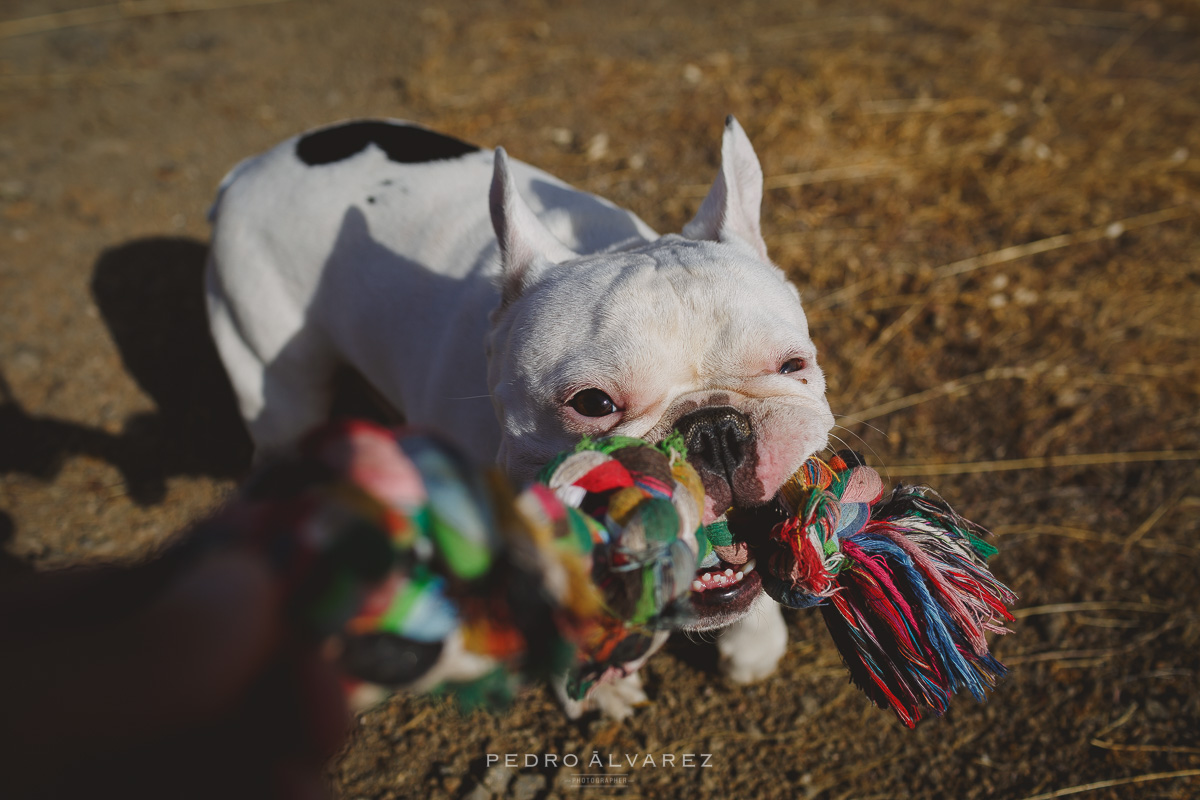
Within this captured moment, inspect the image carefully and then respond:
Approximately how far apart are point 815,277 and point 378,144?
2542 mm

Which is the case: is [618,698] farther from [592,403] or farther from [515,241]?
[515,241]

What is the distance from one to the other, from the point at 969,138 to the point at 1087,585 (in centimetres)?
367

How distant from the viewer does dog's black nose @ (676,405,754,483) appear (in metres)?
1.69

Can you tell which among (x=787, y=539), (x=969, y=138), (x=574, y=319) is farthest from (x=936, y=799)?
(x=969, y=138)

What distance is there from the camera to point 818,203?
4832 mm

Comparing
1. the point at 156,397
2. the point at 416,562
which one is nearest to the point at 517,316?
the point at 416,562

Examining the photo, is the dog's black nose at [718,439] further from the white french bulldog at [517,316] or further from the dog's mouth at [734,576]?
the dog's mouth at [734,576]

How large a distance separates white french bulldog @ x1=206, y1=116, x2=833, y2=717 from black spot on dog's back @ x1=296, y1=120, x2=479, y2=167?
0.04ft

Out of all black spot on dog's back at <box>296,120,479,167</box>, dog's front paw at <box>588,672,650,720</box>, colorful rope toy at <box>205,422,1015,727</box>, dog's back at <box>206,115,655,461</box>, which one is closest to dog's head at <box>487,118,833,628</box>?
colorful rope toy at <box>205,422,1015,727</box>

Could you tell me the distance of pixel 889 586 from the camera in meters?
1.73

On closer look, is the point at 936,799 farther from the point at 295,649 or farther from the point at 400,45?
the point at 400,45

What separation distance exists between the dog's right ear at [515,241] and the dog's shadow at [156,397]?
2122 millimetres

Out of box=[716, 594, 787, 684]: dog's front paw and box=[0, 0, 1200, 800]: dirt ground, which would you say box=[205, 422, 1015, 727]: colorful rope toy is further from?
box=[0, 0, 1200, 800]: dirt ground

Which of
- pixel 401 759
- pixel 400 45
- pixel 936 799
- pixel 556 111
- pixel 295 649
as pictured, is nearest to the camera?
pixel 295 649
